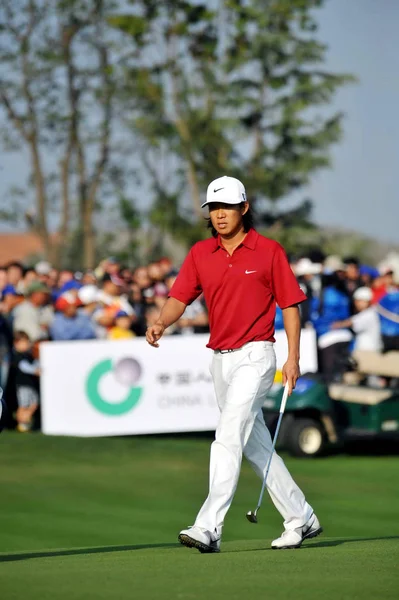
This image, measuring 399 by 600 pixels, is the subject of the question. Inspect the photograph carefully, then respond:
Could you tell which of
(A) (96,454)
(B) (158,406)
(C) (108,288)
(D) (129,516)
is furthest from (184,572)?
(C) (108,288)

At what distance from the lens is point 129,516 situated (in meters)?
12.5

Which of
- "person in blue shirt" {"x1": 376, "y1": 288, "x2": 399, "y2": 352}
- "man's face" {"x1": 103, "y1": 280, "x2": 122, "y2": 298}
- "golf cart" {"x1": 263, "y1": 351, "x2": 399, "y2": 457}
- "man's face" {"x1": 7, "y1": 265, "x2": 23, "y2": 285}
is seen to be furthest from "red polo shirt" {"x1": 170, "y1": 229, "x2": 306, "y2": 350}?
"man's face" {"x1": 7, "y1": 265, "x2": 23, "y2": 285}

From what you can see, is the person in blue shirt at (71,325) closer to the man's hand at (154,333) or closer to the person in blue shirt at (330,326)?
the person in blue shirt at (330,326)

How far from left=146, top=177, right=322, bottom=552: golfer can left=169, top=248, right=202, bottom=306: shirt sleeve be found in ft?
0.26

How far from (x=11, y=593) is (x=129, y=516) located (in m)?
6.16

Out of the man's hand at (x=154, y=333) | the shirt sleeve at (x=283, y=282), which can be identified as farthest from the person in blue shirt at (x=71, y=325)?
the shirt sleeve at (x=283, y=282)

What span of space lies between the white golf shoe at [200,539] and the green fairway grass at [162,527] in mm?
96

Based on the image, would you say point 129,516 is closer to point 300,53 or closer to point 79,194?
point 300,53

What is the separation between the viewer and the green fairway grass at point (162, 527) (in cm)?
657

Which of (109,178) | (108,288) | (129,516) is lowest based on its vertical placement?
(129,516)

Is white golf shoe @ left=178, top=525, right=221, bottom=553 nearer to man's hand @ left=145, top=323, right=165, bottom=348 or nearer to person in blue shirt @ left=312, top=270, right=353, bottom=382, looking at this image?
man's hand @ left=145, top=323, right=165, bottom=348

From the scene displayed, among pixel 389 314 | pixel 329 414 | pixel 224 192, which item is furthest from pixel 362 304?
pixel 224 192

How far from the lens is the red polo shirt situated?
8.25m

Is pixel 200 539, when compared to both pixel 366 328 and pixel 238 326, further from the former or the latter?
pixel 366 328
